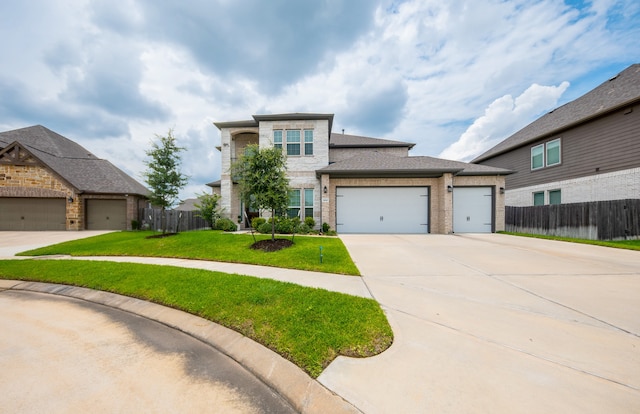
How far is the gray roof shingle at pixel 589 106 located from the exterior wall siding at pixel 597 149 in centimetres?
54

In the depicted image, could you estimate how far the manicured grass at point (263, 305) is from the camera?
9.08 ft

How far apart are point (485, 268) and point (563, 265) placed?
7.61 ft

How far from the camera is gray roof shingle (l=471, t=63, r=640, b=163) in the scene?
12.5m

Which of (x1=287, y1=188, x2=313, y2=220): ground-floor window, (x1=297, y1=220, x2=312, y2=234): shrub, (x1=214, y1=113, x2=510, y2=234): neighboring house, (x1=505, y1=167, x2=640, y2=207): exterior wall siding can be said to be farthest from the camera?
(x1=287, y1=188, x2=313, y2=220): ground-floor window

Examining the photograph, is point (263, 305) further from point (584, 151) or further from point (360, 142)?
point (584, 151)

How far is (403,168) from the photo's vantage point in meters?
13.1

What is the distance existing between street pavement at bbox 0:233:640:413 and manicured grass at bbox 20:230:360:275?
80 centimetres

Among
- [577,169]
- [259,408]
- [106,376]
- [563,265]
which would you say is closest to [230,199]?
[106,376]

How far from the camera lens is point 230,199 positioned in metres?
15.2

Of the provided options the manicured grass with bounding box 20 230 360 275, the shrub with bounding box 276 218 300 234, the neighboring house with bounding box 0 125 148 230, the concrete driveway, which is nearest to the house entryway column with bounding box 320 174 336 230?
the shrub with bounding box 276 218 300 234

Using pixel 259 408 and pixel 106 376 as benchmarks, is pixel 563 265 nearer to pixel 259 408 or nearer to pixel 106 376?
pixel 259 408

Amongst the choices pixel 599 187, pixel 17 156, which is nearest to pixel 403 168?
pixel 599 187

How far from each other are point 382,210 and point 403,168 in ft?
8.91

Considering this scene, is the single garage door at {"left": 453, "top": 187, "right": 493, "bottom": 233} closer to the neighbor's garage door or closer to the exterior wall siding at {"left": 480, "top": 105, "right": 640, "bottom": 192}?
the exterior wall siding at {"left": 480, "top": 105, "right": 640, "bottom": 192}
